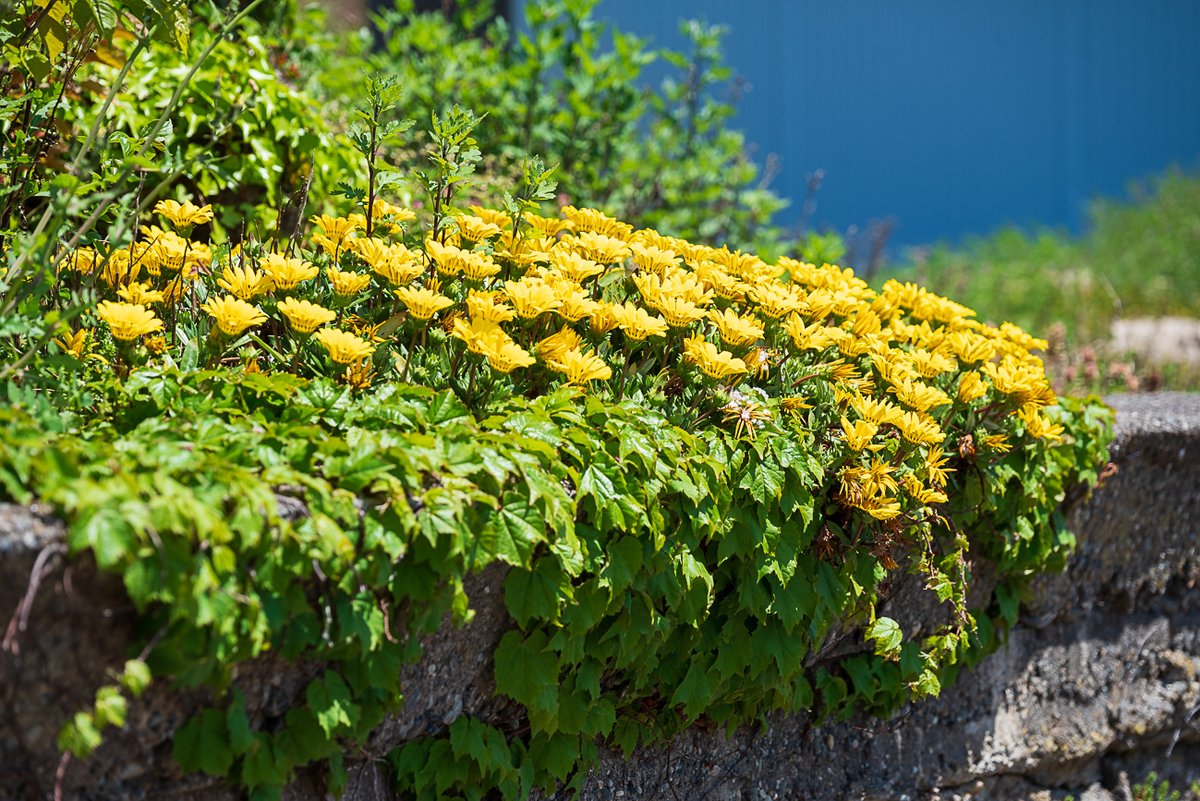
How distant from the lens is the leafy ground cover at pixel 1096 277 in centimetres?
521

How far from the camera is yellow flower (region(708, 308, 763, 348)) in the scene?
252 cm

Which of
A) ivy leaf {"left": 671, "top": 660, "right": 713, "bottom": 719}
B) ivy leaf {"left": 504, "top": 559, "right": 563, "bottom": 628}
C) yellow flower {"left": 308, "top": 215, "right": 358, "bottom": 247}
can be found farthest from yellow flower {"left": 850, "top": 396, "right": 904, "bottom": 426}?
yellow flower {"left": 308, "top": 215, "right": 358, "bottom": 247}

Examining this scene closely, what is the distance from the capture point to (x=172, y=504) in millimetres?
1672

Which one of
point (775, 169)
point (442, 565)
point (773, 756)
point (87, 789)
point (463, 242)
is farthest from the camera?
point (775, 169)

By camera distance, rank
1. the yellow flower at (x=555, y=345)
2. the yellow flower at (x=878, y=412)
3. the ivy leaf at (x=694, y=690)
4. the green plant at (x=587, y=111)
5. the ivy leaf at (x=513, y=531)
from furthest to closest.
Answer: the green plant at (x=587, y=111) → the yellow flower at (x=878, y=412) → the ivy leaf at (x=694, y=690) → the yellow flower at (x=555, y=345) → the ivy leaf at (x=513, y=531)

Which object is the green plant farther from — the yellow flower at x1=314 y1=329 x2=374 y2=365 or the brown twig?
the brown twig

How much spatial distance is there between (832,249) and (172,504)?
2497 millimetres

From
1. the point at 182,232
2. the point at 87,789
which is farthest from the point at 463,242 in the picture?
the point at 87,789

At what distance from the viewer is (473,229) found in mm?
2631

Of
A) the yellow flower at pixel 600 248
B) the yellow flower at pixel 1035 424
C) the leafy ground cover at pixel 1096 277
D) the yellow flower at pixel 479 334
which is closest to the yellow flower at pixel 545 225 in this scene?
the yellow flower at pixel 600 248

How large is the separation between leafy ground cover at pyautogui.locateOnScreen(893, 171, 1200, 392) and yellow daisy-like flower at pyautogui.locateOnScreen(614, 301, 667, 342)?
2869 mm

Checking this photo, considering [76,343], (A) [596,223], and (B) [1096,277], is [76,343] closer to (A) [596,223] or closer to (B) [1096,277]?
(A) [596,223]

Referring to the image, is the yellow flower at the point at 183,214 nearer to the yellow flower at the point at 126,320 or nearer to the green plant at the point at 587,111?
the yellow flower at the point at 126,320

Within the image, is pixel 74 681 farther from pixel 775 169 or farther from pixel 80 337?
pixel 775 169
